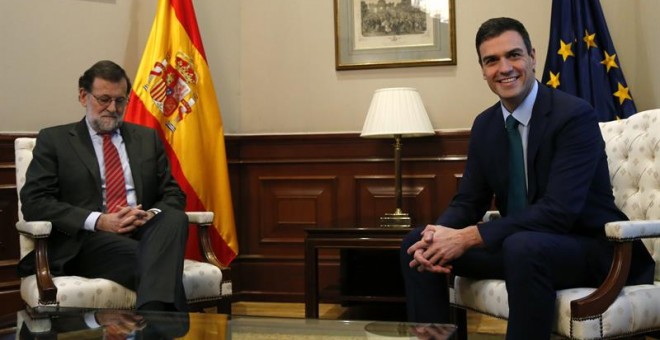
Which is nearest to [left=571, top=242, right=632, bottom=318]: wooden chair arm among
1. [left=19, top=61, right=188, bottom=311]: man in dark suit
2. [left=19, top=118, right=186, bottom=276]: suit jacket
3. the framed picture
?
[left=19, top=61, right=188, bottom=311]: man in dark suit

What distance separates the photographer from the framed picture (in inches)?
167

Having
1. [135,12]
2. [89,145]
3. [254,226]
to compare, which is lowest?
[254,226]

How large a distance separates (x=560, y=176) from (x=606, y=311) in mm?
419

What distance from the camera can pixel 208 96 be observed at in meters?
4.13

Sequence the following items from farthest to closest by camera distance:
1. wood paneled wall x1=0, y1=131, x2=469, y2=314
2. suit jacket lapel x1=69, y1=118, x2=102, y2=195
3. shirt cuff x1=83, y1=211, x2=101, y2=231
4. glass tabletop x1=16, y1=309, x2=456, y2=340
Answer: wood paneled wall x1=0, y1=131, x2=469, y2=314
suit jacket lapel x1=69, y1=118, x2=102, y2=195
shirt cuff x1=83, y1=211, x2=101, y2=231
glass tabletop x1=16, y1=309, x2=456, y2=340

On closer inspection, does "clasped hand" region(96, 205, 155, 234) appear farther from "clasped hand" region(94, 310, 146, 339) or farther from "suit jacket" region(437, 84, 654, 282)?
"suit jacket" region(437, 84, 654, 282)

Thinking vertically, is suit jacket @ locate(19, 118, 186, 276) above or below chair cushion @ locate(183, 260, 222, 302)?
above

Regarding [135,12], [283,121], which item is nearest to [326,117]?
[283,121]

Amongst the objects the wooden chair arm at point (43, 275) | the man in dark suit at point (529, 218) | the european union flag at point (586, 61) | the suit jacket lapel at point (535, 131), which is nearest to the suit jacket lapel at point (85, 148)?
the wooden chair arm at point (43, 275)

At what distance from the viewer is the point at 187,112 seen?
404 centimetres

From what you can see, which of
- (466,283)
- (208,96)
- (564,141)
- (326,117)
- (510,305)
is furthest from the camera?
(326,117)

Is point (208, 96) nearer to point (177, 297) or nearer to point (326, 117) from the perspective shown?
point (326, 117)

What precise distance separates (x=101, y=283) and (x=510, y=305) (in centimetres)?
141

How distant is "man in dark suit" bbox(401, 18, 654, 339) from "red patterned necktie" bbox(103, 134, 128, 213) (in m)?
1.21
